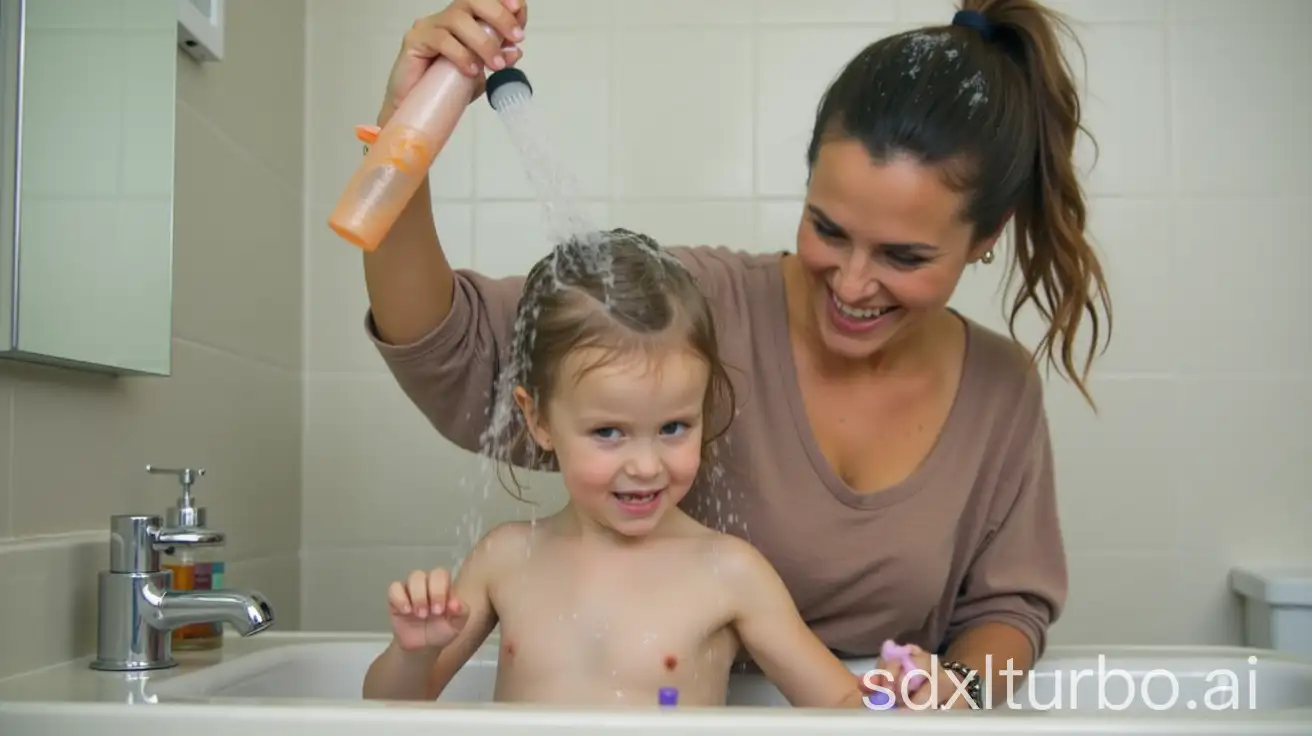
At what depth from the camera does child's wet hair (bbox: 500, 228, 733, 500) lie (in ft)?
3.92

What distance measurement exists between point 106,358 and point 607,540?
0.50 m

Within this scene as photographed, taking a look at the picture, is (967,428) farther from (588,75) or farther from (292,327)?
(292,327)

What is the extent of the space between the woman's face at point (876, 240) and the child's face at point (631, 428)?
0.64 feet

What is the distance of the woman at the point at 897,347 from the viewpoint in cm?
127

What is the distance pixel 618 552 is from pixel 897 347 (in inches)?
17.0

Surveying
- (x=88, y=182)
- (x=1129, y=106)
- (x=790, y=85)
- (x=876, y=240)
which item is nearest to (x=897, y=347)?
(x=876, y=240)

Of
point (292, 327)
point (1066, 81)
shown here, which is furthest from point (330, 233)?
point (1066, 81)

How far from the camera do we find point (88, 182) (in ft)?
4.14

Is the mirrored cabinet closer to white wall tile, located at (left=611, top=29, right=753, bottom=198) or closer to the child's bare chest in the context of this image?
the child's bare chest

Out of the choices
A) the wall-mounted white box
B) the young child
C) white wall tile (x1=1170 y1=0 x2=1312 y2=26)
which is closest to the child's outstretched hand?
the young child

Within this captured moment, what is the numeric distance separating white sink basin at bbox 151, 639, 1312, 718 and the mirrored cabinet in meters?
0.34

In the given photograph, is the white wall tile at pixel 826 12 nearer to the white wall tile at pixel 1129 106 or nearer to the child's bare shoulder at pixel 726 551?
the white wall tile at pixel 1129 106

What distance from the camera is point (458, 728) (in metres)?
0.88

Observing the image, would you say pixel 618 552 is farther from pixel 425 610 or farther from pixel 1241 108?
pixel 1241 108
